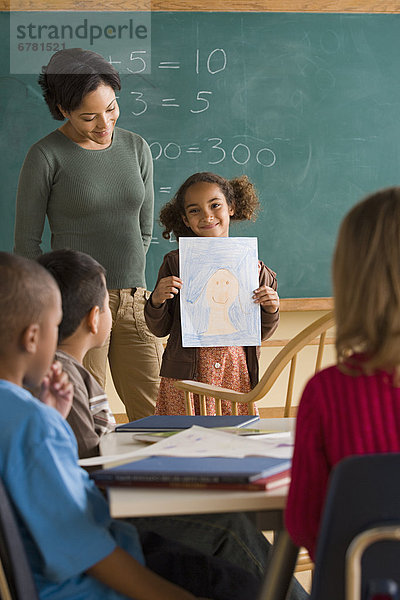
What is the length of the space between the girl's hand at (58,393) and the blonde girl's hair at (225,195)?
1383 mm

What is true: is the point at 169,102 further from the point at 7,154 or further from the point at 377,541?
the point at 377,541

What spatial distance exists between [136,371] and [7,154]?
1.82 metres

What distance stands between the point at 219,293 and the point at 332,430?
5.07ft

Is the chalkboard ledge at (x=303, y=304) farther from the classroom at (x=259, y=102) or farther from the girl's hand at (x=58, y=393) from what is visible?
the girl's hand at (x=58, y=393)

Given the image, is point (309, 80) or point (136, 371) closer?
point (136, 371)

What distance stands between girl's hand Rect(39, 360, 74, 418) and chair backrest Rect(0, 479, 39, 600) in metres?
0.32

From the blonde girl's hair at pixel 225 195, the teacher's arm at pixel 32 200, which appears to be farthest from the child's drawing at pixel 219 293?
the teacher's arm at pixel 32 200

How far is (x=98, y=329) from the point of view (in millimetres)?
1734

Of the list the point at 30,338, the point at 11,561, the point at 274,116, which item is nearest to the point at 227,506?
the point at 11,561

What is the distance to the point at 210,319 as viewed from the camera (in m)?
2.56

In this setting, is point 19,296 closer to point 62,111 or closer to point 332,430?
point 332,430

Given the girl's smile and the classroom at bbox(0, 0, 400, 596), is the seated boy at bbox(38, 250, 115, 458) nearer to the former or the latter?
the girl's smile

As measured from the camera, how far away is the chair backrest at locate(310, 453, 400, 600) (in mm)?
905

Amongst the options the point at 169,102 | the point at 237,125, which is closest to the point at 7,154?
the point at 169,102
